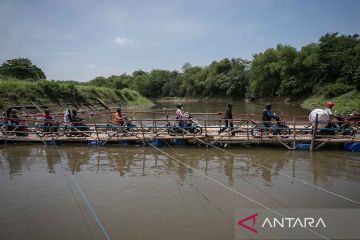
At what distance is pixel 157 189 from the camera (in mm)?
10172

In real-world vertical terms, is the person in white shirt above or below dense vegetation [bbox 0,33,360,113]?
below

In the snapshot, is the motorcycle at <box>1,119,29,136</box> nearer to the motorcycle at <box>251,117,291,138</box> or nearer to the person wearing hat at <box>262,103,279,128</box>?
the motorcycle at <box>251,117,291,138</box>

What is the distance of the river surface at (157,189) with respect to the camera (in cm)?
763

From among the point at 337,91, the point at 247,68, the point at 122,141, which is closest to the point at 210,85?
the point at 247,68

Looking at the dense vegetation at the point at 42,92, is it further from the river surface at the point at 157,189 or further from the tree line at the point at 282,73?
the river surface at the point at 157,189

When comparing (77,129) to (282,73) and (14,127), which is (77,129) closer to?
(14,127)

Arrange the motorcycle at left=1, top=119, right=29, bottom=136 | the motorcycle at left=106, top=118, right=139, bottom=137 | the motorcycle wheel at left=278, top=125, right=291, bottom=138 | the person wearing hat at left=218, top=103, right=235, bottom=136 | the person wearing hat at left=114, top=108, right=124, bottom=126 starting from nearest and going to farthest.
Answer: the motorcycle wheel at left=278, top=125, right=291, bottom=138
the person wearing hat at left=218, top=103, right=235, bottom=136
the motorcycle at left=106, top=118, right=139, bottom=137
the person wearing hat at left=114, top=108, right=124, bottom=126
the motorcycle at left=1, top=119, right=29, bottom=136

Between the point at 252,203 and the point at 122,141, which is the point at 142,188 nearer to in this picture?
the point at 252,203

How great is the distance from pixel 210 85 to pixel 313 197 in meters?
100

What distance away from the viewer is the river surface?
7.63 meters

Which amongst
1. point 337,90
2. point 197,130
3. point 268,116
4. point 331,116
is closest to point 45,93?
point 197,130

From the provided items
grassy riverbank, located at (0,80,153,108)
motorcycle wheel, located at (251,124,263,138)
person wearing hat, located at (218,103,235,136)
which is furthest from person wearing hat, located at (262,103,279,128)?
grassy riverbank, located at (0,80,153,108)

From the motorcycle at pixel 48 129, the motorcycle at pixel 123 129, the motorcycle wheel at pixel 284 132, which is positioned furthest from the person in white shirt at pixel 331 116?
the motorcycle at pixel 48 129

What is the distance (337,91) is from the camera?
53938 mm
